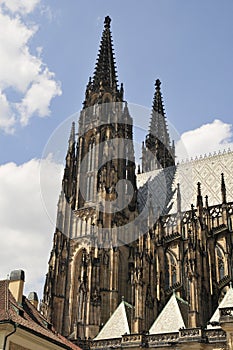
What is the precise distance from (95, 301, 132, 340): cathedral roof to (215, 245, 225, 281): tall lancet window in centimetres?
556

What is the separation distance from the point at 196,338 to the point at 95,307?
25.6ft

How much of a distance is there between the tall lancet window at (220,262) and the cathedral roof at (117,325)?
5558 mm

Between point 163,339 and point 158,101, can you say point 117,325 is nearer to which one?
point 163,339

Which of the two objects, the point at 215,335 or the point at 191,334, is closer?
the point at 215,335

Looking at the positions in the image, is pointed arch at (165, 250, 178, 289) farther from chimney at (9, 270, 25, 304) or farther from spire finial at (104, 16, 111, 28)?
spire finial at (104, 16, 111, 28)

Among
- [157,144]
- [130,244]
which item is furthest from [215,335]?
[157,144]

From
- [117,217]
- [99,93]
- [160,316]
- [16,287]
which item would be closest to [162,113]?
[99,93]

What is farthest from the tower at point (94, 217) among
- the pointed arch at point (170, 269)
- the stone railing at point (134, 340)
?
the stone railing at point (134, 340)

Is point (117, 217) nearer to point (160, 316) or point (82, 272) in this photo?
point (82, 272)

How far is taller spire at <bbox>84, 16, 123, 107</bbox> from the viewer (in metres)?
39.4

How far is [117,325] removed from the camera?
26609 mm

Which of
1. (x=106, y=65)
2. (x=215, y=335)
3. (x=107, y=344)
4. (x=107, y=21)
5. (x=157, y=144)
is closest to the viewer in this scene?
(x=215, y=335)

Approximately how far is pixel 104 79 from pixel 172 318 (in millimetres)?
22131

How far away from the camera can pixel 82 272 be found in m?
29.8
